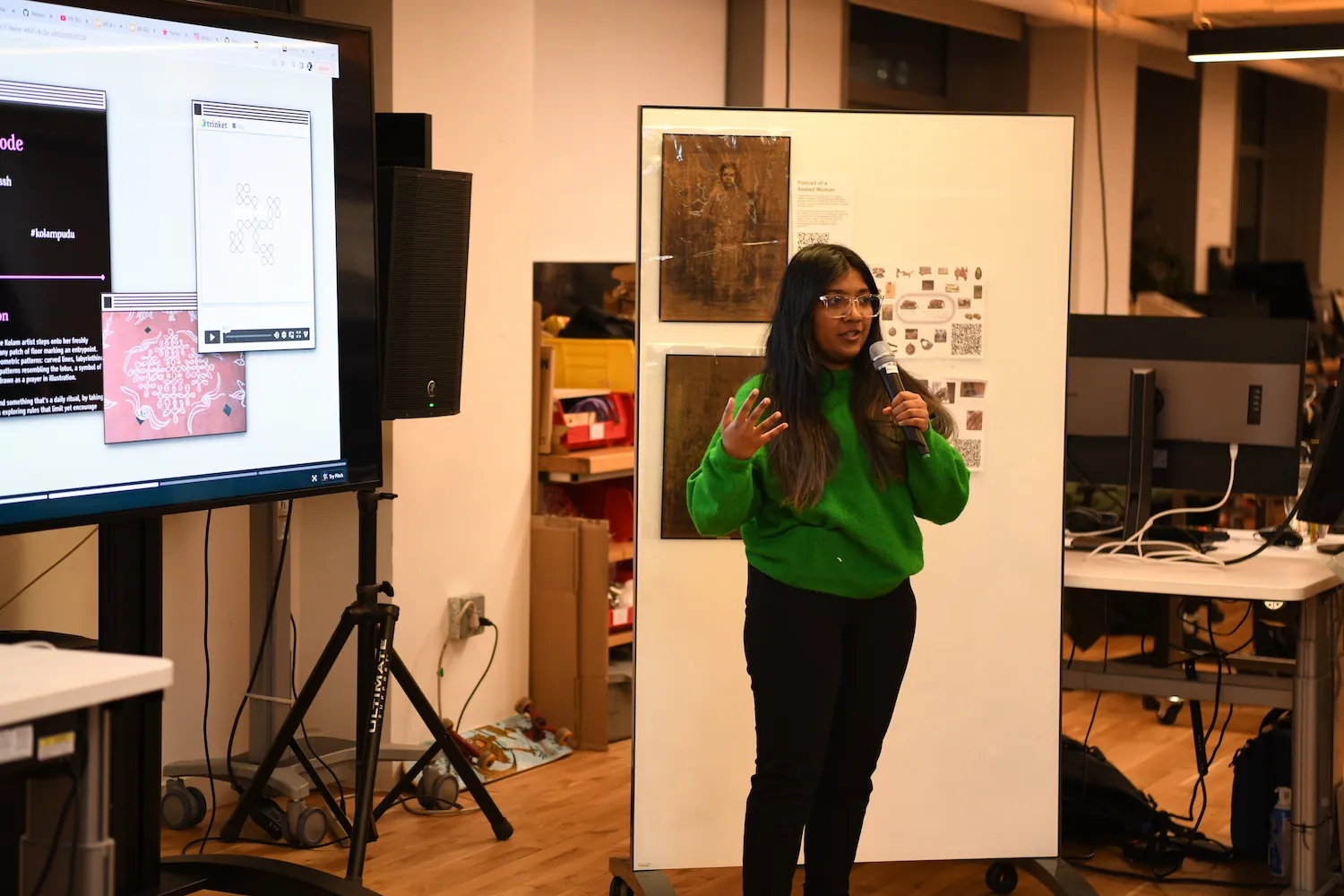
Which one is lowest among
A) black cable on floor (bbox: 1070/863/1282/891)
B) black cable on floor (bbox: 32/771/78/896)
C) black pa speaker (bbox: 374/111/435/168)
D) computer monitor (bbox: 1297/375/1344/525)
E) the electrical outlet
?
black cable on floor (bbox: 1070/863/1282/891)

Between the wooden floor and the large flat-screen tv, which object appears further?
the wooden floor

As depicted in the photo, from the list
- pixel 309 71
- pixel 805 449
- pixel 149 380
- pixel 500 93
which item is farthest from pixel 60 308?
pixel 500 93

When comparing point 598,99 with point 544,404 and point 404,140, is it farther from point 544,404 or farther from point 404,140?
point 404,140

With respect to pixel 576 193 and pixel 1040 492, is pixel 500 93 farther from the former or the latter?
pixel 1040 492

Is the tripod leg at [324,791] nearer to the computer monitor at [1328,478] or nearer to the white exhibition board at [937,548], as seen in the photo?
the white exhibition board at [937,548]

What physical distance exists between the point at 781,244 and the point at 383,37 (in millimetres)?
1488

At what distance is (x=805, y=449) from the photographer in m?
2.52

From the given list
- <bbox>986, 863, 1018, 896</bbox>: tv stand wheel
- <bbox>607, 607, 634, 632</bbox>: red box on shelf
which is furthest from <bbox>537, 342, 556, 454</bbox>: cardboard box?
<bbox>986, 863, 1018, 896</bbox>: tv stand wheel

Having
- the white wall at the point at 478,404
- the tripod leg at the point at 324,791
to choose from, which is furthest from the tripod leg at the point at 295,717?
the white wall at the point at 478,404

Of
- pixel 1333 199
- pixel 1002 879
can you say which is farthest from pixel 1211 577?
pixel 1333 199

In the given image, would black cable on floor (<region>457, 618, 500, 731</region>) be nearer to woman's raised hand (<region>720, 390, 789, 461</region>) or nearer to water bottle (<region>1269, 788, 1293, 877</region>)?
woman's raised hand (<region>720, 390, 789, 461</region>)

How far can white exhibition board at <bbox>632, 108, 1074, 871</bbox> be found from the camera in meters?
3.07

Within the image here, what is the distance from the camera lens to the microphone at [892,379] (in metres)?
2.50

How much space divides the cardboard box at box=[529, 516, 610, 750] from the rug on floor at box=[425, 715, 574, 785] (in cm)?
10
